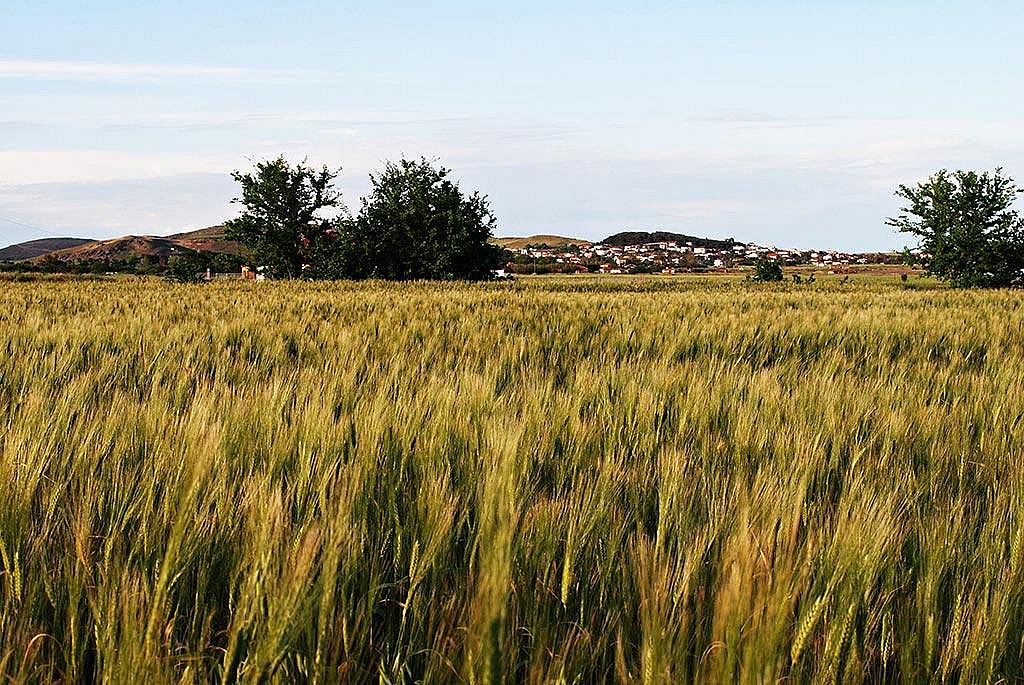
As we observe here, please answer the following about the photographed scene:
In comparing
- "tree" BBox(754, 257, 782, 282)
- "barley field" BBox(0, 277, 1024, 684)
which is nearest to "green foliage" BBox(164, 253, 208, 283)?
"tree" BBox(754, 257, 782, 282)

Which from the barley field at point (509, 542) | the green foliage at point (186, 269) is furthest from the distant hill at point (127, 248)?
the barley field at point (509, 542)

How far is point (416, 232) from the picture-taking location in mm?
40188

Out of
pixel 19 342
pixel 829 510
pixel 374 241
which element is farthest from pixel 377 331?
pixel 374 241

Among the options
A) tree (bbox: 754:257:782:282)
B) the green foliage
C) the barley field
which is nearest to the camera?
the barley field

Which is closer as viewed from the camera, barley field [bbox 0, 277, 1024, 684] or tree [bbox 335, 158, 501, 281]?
barley field [bbox 0, 277, 1024, 684]

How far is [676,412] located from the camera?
8.86 feet

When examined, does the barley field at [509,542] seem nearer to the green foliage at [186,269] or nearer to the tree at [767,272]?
the green foliage at [186,269]

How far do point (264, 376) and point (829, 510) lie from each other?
10.1 ft

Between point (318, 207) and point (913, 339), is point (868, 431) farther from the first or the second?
point (318, 207)

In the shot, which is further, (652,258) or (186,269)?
(652,258)

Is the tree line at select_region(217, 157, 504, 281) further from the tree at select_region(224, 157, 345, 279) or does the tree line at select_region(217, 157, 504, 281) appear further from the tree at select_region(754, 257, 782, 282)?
the tree at select_region(754, 257, 782, 282)

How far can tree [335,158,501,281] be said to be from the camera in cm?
3912

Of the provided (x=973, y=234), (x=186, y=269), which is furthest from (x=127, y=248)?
(x=973, y=234)

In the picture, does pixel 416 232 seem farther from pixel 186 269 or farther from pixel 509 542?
pixel 509 542
